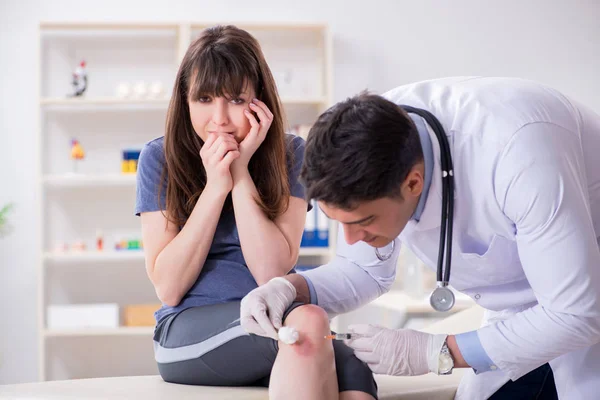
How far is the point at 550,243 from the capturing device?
3.74 ft

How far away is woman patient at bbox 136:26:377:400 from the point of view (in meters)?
1.38

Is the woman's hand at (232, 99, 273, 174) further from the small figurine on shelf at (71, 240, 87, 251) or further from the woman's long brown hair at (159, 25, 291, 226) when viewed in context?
the small figurine on shelf at (71, 240, 87, 251)

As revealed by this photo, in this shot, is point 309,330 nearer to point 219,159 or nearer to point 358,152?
point 358,152

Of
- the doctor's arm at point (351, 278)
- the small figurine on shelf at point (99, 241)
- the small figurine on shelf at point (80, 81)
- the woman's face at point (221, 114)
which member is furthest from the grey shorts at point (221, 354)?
the small figurine on shelf at point (80, 81)

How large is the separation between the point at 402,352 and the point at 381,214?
0.83 ft

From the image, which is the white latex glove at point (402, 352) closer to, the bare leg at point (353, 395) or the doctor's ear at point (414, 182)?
the bare leg at point (353, 395)

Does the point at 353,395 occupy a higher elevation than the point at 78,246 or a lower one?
higher

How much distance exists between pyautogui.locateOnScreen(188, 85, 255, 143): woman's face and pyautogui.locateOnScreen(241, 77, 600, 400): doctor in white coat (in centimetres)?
36

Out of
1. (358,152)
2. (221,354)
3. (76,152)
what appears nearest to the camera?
(358,152)

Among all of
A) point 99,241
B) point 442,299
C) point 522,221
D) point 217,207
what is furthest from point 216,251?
point 99,241

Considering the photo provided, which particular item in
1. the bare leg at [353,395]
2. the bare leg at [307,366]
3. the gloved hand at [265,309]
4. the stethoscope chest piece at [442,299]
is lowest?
the bare leg at [353,395]

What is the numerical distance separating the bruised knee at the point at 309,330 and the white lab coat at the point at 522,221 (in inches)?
9.4

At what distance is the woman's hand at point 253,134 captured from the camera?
1.59 m

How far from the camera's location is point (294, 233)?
1.62 meters
